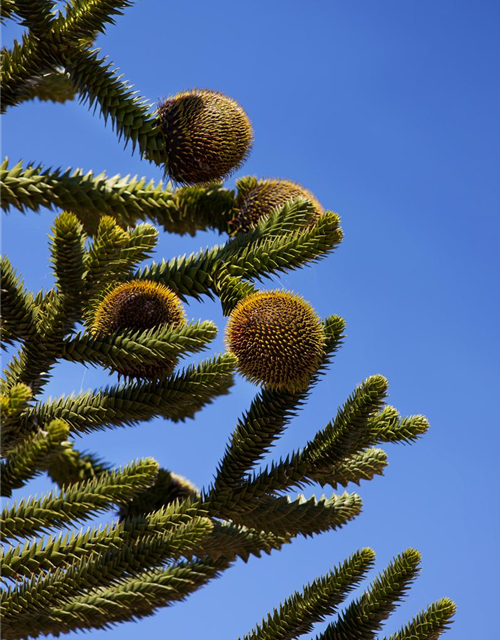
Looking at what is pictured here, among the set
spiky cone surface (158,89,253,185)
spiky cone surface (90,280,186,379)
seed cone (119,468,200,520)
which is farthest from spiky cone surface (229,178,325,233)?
seed cone (119,468,200,520)

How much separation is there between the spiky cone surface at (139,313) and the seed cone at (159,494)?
7.06 feet

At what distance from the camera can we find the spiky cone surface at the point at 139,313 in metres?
4.29

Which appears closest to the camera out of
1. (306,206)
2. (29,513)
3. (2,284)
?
(29,513)

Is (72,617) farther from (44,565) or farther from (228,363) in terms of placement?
(228,363)

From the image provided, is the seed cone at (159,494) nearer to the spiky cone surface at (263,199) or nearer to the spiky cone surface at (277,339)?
the spiky cone surface at (263,199)

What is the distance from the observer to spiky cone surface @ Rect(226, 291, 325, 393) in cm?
400

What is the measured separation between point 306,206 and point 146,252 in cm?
99

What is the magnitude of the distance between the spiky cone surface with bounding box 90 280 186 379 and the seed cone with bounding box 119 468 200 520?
7.06 feet

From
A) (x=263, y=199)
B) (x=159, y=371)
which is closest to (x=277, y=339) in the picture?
(x=159, y=371)

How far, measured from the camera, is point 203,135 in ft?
14.5

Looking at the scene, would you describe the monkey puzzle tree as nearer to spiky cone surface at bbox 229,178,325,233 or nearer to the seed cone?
spiky cone surface at bbox 229,178,325,233

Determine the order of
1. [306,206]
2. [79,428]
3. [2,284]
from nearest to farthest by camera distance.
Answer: [2,284]
[79,428]
[306,206]

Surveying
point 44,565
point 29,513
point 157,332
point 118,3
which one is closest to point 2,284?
point 157,332

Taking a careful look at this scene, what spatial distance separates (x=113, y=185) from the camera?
456 cm
